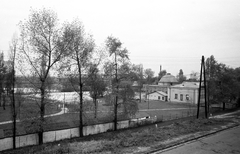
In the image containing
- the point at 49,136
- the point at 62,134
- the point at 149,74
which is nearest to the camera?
the point at 49,136

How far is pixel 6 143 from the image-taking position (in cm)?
1376

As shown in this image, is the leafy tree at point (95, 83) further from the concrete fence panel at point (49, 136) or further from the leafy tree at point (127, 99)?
the concrete fence panel at point (49, 136)

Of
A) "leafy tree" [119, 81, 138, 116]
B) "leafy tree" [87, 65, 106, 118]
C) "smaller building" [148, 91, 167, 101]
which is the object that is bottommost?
"smaller building" [148, 91, 167, 101]

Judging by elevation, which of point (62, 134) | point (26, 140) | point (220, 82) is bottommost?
point (62, 134)

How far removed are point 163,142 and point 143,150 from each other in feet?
9.24

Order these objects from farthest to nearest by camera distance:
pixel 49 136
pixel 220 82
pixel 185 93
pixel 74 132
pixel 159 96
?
1. pixel 159 96
2. pixel 185 93
3. pixel 220 82
4. pixel 74 132
5. pixel 49 136

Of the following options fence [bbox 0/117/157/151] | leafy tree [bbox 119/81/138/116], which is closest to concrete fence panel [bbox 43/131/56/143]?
fence [bbox 0/117/157/151]

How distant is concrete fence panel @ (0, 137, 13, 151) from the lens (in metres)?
13.6

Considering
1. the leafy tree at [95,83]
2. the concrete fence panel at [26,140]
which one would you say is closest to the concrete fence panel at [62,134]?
the concrete fence panel at [26,140]

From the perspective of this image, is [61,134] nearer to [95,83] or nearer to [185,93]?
[95,83]

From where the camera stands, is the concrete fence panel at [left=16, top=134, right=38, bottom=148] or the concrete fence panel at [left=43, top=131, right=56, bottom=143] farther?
the concrete fence panel at [left=43, top=131, right=56, bottom=143]

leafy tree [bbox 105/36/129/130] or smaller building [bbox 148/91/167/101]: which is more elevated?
leafy tree [bbox 105/36/129/130]

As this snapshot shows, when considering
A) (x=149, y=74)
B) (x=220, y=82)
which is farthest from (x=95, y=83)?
(x=149, y=74)

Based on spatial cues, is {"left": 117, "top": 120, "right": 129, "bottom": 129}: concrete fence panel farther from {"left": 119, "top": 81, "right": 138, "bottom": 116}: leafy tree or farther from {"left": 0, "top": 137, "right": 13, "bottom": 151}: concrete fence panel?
{"left": 0, "top": 137, "right": 13, "bottom": 151}: concrete fence panel
